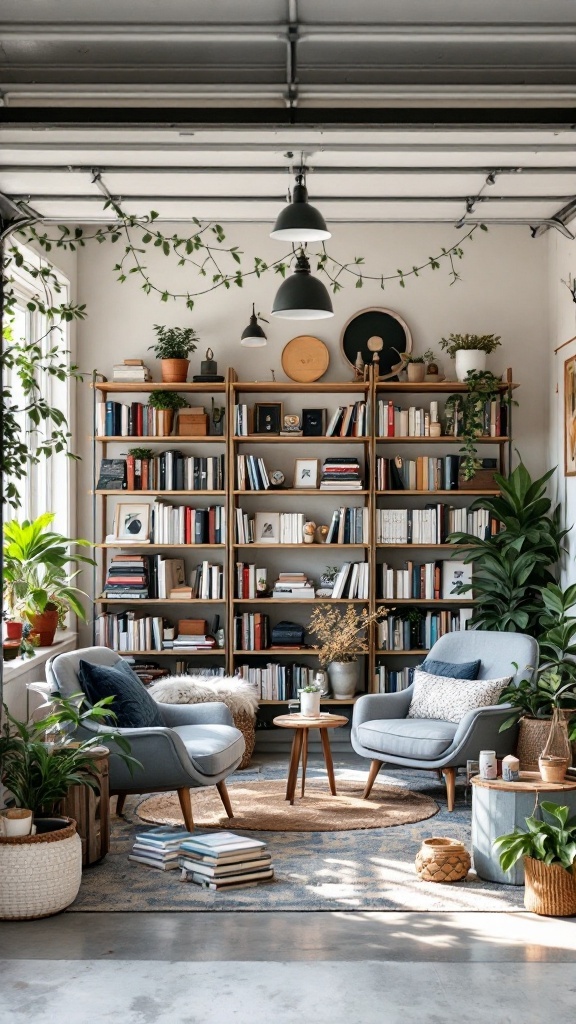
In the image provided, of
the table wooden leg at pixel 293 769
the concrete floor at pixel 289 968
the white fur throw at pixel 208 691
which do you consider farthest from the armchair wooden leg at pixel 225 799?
the concrete floor at pixel 289 968

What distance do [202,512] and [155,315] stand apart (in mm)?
1464

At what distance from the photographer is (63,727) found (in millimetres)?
5465

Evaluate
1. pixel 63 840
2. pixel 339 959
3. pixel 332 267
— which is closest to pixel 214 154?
pixel 332 267

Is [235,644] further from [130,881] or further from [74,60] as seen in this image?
[74,60]

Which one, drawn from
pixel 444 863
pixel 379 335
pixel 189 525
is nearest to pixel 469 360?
pixel 379 335

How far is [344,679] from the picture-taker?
7.52 meters

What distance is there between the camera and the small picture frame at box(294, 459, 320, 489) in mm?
7773

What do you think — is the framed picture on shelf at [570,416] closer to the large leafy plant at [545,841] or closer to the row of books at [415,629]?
the row of books at [415,629]

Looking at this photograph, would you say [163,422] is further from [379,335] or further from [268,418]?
[379,335]

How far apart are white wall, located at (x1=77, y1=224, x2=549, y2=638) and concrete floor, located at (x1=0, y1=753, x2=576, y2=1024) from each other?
4.14m

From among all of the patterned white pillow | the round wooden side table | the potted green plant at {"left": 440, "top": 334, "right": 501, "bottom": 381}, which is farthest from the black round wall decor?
the round wooden side table

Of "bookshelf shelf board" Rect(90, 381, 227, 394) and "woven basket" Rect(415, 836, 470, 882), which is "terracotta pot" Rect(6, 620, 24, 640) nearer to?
"bookshelf shelf board" Rect(90, 381, 227, 394)

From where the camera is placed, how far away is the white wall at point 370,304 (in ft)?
25.9

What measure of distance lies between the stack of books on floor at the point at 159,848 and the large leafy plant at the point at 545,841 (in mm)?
1411
